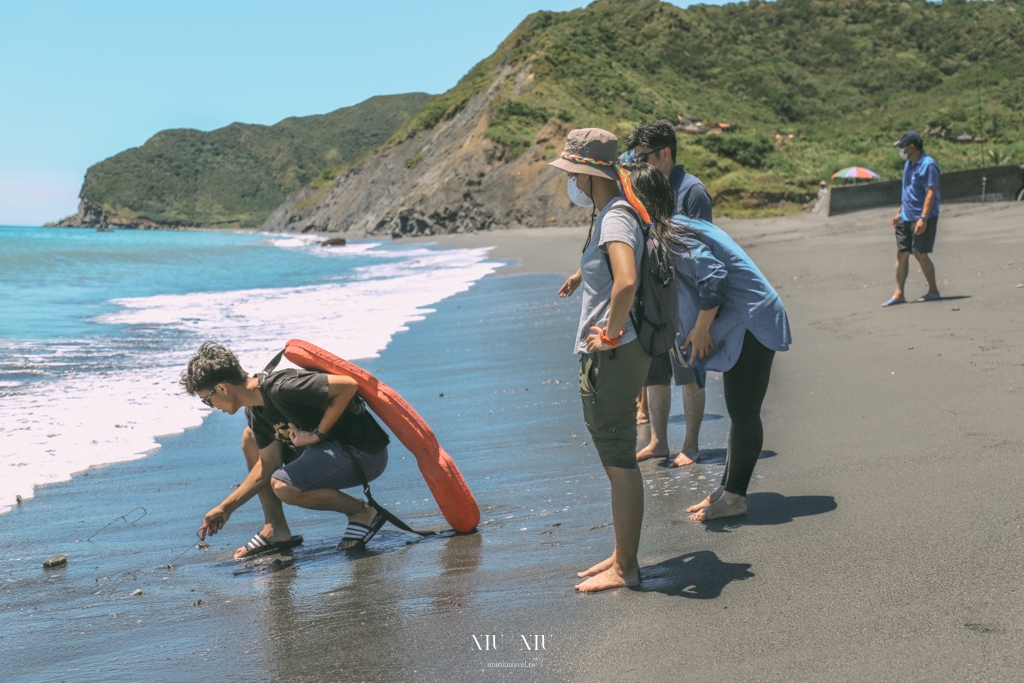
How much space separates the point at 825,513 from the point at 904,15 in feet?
270

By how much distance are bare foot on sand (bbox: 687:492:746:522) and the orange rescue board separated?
3.37 feet

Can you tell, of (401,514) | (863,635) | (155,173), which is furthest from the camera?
(155,173)

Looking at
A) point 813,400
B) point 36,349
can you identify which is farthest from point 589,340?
point 36,349

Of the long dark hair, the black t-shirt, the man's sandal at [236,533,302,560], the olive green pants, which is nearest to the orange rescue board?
the black t-shirt

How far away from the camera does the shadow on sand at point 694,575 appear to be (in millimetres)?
3150

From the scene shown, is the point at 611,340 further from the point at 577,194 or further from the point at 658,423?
the point at 658,423

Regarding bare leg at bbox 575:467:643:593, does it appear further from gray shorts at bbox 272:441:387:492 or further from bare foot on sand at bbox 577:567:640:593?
gray shorts at bbox 272:441:387:492

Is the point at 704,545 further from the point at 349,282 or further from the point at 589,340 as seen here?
the point at 349,282

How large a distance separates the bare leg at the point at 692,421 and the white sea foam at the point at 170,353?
3.64m

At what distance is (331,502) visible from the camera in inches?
168

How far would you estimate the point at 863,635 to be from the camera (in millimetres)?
2650

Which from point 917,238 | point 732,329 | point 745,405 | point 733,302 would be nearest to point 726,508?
point 745,405

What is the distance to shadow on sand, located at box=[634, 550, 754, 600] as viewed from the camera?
124 inches

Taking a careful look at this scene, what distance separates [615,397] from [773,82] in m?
68.1
